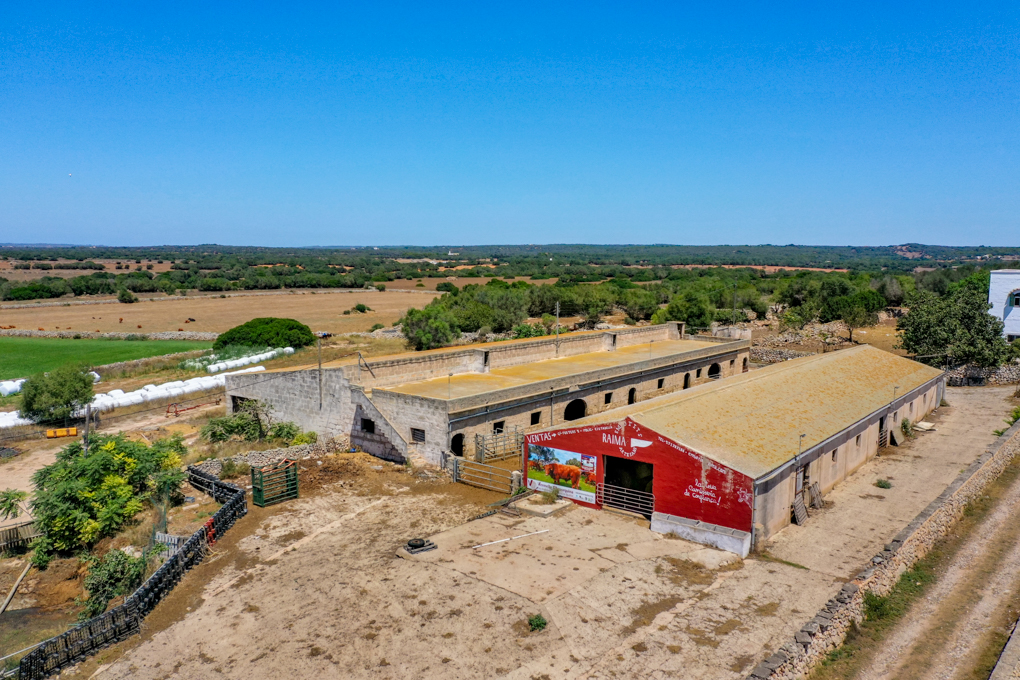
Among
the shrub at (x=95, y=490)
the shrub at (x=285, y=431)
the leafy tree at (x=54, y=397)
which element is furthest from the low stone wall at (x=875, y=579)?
the leafy tree at (x=54, y=397)

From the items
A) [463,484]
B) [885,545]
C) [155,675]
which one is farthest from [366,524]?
[885,545]

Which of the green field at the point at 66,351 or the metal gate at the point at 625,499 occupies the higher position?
the metal gate at the point at 625,499

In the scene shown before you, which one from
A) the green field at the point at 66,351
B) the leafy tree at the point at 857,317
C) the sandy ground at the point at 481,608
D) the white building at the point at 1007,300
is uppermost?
the white building at the point at 1007,300

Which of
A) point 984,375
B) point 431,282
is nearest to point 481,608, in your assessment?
point 984,375

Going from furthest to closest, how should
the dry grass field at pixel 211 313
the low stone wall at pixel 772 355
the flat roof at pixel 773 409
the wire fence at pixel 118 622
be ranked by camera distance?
the dry grass field at pixel 211 313, the low stone wall at pixel 772 355, the flat roof at pixel 773 409, the wire fence at pixel 118 622

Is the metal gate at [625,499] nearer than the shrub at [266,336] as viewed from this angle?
Yes

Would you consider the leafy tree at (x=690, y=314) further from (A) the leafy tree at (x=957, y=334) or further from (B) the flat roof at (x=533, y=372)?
(B) the flat roof at (x=533, y=372)
